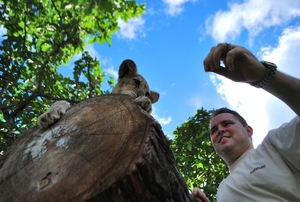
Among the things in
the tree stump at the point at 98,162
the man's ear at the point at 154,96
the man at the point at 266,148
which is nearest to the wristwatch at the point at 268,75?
the man at the point at 266,148

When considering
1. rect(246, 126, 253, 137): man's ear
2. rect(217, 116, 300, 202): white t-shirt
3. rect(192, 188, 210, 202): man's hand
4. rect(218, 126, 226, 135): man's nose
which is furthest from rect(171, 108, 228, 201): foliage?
rect(217, 116, 300, 202): white t-shirt

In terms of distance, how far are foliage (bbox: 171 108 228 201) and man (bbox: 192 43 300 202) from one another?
4201 mm

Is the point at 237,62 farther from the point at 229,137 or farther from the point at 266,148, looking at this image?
the point at 229,137

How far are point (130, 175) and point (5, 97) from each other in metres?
5.99

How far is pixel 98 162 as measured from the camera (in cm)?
182

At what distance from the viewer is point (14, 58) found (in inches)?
256

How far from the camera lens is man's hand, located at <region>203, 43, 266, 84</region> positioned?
1913 millimetres

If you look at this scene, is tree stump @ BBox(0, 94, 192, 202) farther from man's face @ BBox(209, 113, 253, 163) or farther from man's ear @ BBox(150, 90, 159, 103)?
man's ear @ BBox(150, 90, 159, 103)

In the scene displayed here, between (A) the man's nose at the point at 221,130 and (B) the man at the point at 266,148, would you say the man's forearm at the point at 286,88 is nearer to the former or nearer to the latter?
(B) the man at the point at 266,148

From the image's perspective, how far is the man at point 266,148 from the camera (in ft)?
6.46

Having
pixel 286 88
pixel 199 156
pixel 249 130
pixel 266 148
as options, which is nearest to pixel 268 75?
pixel 286 88

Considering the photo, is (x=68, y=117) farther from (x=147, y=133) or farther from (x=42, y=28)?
(x=42, y=28)

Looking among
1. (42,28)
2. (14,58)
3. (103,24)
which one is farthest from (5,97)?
(103,24)

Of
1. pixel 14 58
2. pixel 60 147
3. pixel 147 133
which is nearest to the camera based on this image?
pixel 147 133
